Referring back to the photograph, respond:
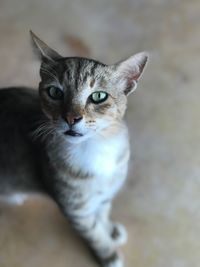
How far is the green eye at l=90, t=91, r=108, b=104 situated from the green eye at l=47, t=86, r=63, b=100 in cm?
8

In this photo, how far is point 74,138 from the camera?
111 centimetres

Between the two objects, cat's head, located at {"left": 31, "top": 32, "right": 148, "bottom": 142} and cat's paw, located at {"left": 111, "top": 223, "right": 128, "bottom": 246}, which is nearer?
cat's head, located at {"left": 31, "top": 32, "right": 148, "bottom": 142}

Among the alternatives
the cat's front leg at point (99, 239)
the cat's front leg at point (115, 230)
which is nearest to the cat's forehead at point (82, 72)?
the cat's front leg at point (99, 239)

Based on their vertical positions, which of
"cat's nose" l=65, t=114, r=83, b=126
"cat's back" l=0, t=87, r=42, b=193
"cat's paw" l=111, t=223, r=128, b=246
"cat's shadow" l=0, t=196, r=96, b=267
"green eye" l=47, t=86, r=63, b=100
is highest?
"green eye" l=47, t=86, r=63, b=100

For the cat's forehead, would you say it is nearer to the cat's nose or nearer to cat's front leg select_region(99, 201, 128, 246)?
the cat's nose

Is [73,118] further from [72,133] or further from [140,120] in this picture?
[140,120]

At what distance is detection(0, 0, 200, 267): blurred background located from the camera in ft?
4.88

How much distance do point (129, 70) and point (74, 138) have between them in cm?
20

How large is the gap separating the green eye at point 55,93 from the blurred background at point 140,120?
57 cm

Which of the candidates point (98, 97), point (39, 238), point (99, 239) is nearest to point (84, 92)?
point (98, 97)

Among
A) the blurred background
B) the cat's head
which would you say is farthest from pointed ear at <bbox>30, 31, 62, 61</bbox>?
the blurred background

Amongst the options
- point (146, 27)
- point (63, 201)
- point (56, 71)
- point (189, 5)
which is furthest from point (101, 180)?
point (189, 5)

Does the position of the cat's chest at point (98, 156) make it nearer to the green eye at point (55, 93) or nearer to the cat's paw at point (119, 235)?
the green eye at point (55, 93)

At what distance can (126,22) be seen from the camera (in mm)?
1972
